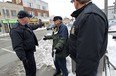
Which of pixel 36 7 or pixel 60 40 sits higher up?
pixel 36 7

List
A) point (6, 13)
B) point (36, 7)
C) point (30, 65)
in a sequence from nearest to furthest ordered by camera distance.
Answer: point (30, 65)
point (6, 13)
point (36, 7)

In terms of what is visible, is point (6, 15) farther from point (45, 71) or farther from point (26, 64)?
point (26, 64)

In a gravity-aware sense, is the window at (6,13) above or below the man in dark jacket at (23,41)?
above

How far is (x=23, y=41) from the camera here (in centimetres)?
360

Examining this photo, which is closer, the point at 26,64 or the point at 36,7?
the point at 26,64

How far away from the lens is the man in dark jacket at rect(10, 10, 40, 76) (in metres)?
3.41

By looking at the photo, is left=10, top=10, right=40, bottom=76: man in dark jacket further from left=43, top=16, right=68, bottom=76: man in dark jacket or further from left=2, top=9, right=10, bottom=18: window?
left=2, top=9, right=10, bottom=18: window

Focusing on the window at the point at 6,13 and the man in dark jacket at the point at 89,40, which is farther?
the window at the point at 6,13

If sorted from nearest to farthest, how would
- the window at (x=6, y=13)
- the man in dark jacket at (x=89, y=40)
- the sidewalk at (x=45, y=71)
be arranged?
the man in dark jacket at (x=89, y=40)
the sidewalk at (x=45, y=71)
the window at (x=6, y=13)

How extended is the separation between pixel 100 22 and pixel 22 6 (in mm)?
48865

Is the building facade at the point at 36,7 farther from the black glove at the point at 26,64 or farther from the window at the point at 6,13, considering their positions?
the black glove at the point at 26,64

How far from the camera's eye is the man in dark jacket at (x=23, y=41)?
Answer: 11.2 feet

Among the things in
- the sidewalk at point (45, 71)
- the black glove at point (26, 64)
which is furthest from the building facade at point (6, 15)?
the black glove at point (26, 64)

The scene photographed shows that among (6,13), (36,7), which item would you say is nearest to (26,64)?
(6,13)
